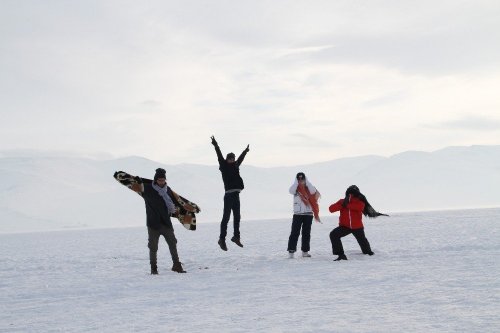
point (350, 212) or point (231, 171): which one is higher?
point (231, 171)

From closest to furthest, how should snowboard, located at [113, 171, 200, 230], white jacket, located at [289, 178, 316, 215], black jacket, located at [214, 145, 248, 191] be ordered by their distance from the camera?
snowboard, located at [113, 171, 200, 230] → black jacket, located at [214, 145, 248, 191] → white jacket, located at [289, 178, 316, 215]

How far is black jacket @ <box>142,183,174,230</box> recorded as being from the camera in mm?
11727

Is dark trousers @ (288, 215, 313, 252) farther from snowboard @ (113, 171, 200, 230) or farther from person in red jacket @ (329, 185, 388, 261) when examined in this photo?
snowboard @ (113, 171, 200, 230)

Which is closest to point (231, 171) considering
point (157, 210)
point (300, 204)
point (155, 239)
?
point (300, 204)

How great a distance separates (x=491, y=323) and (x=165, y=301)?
4358 millimetres

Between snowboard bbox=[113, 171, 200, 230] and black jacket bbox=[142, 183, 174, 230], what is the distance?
18 cm

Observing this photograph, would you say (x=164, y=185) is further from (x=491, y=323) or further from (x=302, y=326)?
(x=491, y=323)

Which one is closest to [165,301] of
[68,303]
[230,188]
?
[68,303]

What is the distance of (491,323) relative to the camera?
621cm

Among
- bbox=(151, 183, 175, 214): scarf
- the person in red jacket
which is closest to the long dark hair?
the person in red jacket

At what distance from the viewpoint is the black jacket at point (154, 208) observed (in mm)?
11727

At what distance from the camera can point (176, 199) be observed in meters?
12.4

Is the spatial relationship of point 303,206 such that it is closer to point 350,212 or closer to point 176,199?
point 350,212

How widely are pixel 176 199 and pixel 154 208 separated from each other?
78 centimetres
